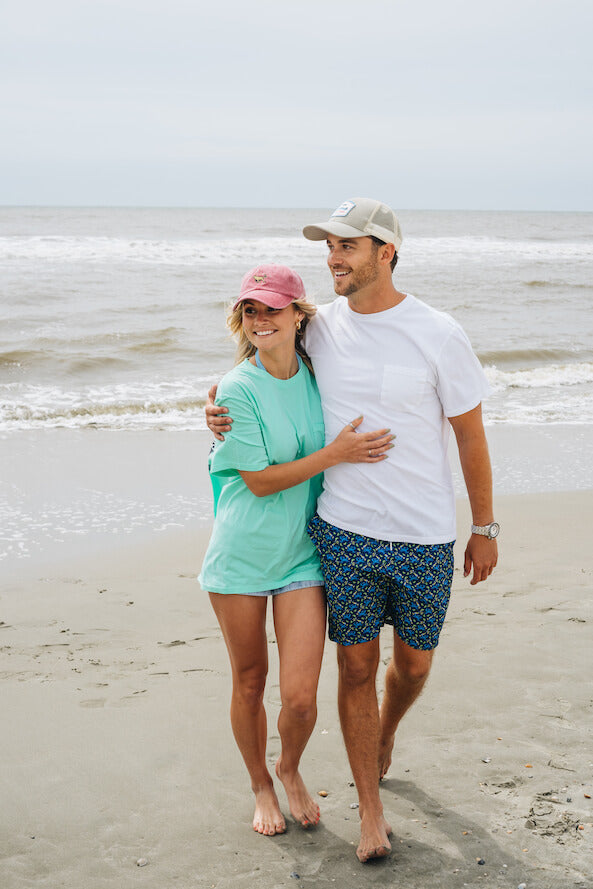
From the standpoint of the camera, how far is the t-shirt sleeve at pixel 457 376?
286 cm

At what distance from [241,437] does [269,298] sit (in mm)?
477

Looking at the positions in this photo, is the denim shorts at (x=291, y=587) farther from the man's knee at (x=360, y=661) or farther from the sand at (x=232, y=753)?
the sand at (x=232, y=753)

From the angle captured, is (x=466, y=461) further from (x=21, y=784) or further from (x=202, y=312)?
(x=202, y=312)

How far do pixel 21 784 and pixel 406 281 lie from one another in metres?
21.7

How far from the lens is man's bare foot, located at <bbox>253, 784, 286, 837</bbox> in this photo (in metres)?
2.98

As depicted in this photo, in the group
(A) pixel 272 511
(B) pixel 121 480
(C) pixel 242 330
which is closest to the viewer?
A: (A) pixel 272 511

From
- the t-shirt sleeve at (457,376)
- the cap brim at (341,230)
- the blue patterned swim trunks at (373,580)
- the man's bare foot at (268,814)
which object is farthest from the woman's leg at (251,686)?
the cap brim at (341,230)

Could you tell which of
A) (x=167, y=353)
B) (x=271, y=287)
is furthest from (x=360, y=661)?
(x=167, y=353)

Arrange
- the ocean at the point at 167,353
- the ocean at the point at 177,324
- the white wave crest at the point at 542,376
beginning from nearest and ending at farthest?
the ocean at the point at 167,353, the ocean at the point at 177,324, the white wave crest at the point at 542,376

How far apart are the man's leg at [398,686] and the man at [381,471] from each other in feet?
0.09

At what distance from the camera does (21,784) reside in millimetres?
3191

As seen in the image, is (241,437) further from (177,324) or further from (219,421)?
(177,324)

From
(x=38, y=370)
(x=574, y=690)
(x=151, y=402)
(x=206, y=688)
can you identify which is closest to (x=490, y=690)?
(x=574, y=690)

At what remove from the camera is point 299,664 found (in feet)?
9.34
